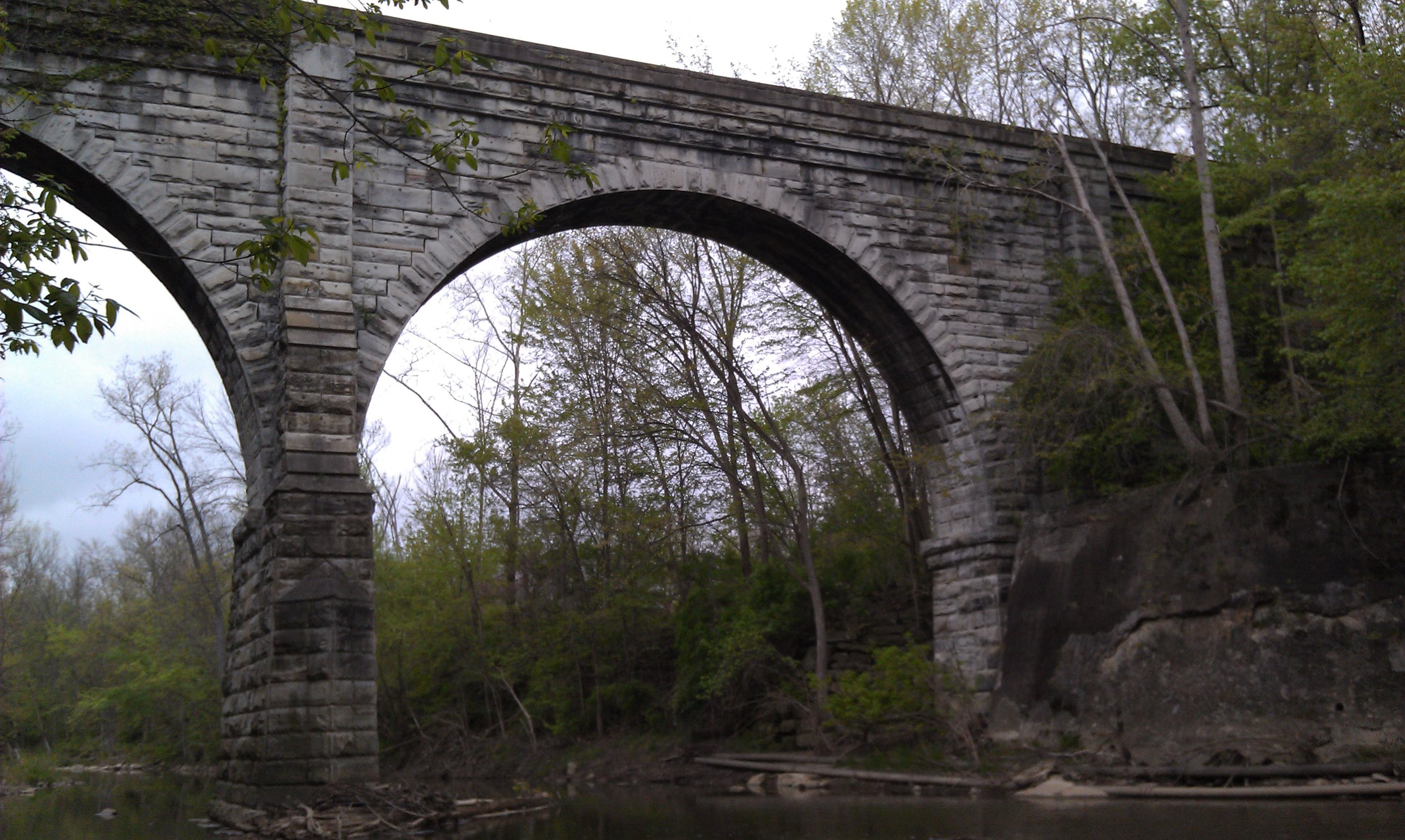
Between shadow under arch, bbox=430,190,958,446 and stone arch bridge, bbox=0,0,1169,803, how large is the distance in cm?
4

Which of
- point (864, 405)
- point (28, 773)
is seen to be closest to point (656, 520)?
point (864, 405)

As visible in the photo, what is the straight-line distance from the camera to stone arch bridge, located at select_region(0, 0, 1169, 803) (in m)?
10.2

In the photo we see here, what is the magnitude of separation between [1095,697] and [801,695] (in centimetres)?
538

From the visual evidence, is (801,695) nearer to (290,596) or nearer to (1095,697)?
(1095,697)

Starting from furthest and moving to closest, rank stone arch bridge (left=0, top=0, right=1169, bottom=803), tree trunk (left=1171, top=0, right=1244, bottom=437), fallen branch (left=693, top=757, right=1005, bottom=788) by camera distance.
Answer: tree trunk (left=1171, top=0, right=1244, bottom=437), fallen branch (left=693, top=757, right=1005, bottom=788), stone arch bridge (left=0, top=0, right=1169, bottom=803)

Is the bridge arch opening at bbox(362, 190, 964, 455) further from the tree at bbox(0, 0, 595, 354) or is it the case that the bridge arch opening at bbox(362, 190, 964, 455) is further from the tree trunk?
the tree trunk

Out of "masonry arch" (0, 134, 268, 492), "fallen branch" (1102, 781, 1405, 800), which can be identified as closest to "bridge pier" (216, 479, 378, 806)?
"masonry arch" (0, 134, 268, 492)

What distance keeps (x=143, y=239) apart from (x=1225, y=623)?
35.8 feet

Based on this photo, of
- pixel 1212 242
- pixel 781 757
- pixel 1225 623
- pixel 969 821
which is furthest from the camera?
pixel 781 757

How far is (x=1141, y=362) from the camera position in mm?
12938

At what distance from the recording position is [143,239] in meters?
11.1

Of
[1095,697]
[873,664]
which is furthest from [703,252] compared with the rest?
[1095,697]

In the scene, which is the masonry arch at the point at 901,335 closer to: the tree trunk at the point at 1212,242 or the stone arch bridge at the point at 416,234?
the stone arch bridge at the point at 416,234

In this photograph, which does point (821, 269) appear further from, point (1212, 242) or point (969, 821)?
point (969, 821)
